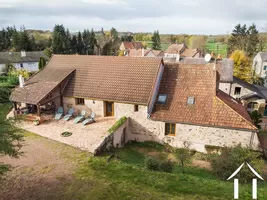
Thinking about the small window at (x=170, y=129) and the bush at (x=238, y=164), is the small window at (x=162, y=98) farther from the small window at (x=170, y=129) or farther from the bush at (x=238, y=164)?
the bush at (x=238, y=164)

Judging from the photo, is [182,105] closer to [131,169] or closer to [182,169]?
[182,169]

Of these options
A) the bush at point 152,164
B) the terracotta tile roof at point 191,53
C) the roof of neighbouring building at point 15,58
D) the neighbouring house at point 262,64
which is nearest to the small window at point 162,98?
the bush at point 152,164

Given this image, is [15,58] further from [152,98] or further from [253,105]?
[253,105]

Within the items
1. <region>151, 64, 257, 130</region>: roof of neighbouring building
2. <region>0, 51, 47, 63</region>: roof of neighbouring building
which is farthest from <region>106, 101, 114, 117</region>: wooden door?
<region>0, 51, 47, 63</region>: roof of neighbouring building

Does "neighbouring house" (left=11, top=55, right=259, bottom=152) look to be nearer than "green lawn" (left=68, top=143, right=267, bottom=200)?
No

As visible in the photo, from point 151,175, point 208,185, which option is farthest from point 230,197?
point 151,175

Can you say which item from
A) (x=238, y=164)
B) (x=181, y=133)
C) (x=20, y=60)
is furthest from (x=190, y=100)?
(x=20, y=60)

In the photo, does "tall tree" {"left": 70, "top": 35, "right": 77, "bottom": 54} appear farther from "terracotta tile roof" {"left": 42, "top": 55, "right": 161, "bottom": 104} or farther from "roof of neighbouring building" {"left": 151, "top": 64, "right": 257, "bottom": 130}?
→ "roof of neighbouring building" {"left": 151, "top": 64, "right": 257, "bottom": 130}
